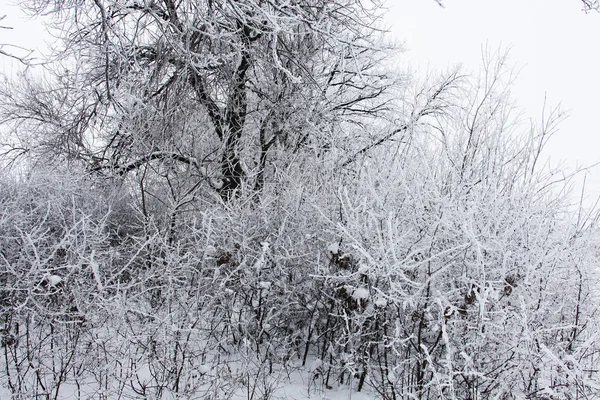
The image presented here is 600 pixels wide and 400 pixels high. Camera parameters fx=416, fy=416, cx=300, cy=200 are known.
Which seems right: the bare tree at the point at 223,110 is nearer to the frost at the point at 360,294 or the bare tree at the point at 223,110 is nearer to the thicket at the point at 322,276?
the thicket at the point at 322,276

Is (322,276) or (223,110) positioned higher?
(223,110)

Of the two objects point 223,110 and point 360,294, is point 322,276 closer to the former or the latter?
point 360,294

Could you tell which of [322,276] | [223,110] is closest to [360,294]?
[322,276]

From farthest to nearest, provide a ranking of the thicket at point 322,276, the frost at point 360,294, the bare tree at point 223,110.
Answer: the bare tree at point 223,110 < the frost at point 360,294 < the thicket at point 322,276

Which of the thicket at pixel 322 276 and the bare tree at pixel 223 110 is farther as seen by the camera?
the bare tree at pixel 223 110

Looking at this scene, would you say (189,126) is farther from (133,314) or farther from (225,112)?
(133,314)

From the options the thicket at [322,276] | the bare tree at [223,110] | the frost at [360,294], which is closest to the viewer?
the thicket at [322,276]

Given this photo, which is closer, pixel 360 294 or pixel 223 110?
pixel 360 294

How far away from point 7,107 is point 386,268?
1005 cm

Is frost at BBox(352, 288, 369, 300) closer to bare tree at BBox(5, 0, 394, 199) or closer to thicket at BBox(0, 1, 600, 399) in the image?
thicket at BBox(0, 1, 600, 399)

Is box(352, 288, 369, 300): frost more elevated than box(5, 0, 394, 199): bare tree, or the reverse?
box(5, 0, 394, 199): bare tree

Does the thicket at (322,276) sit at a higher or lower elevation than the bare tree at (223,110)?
lower

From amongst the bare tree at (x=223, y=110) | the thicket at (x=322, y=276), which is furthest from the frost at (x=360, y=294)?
the bare tree at (x=223, y=110)

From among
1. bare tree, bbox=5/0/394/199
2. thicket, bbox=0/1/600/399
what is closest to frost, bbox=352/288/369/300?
thicket, bbox=0/1/600/399
